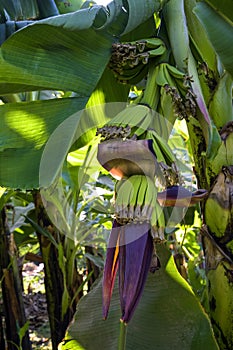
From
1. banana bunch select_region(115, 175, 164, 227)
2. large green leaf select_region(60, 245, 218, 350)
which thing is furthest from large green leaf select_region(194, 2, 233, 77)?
large green leaf select_region(60, 245, 218, 350)

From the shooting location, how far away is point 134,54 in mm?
449

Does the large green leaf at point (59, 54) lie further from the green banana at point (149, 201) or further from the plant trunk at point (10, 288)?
the plant trunk at point (10, 288)

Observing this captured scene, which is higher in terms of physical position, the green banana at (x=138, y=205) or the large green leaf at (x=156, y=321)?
the green banana at (x=138, y=205)

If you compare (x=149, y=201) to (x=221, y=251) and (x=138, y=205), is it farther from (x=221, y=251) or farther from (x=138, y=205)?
(x=221, y=251)

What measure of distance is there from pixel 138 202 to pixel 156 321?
371mm

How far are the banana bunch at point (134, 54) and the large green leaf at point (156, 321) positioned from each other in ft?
1.00

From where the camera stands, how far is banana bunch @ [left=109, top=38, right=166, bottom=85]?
1.48 ft

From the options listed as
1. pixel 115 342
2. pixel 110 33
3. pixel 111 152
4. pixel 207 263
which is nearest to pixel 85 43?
pixel 110 33

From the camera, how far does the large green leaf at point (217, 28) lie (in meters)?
0.49

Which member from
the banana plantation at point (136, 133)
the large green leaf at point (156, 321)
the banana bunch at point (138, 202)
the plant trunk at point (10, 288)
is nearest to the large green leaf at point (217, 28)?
the banana plantation at point (136, 133)

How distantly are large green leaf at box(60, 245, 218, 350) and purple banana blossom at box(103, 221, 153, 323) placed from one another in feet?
1.00

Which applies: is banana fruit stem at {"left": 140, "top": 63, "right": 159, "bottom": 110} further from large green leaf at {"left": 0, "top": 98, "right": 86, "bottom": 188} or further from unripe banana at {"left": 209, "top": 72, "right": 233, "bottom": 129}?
unripe banana at {"left": 209, "top": 72, "right": 233, "bottom": 129}

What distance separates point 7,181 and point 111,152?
13cm

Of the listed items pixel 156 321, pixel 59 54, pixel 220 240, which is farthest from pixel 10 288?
pixel 59 54
